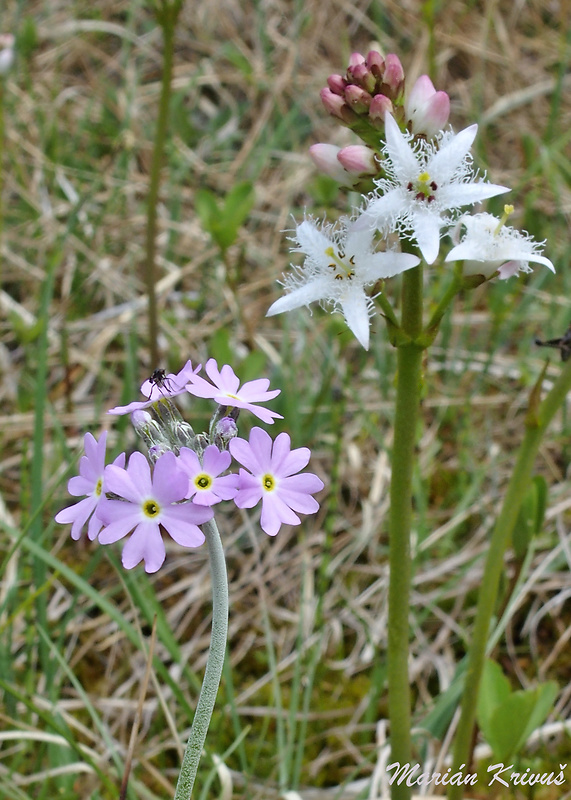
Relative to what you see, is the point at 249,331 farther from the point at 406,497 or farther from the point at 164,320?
the point at 406,497

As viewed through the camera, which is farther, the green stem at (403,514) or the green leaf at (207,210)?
the green leaf at (207,210)

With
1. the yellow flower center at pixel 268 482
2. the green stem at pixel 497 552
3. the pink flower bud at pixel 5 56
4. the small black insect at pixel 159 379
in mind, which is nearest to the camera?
the yellow flower center at pixel 268 482

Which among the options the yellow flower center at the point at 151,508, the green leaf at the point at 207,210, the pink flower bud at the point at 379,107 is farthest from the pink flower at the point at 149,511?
the green leaf at the point at 207,210

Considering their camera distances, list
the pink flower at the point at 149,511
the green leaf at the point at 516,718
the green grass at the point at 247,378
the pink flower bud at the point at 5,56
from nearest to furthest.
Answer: the pink flower at the point at 149,511 → the green leaf at the point at 516,718 → the green grass at the point at 247,378 → the pink flower bud at the point at 5,56

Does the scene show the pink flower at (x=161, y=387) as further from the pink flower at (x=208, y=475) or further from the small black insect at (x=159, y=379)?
the pink flower at (x=208, y=475)

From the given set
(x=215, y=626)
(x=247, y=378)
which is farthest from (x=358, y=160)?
(x=247, y=378)

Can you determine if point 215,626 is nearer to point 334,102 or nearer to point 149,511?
point 149,511

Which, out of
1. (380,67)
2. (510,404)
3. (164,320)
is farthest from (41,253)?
(380,67)
